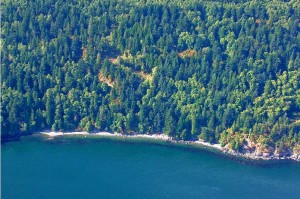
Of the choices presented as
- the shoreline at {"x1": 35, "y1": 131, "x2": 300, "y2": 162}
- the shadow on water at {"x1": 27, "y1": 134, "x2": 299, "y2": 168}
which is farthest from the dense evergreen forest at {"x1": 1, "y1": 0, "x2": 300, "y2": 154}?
the shadow on water at {"x1": 27, "y1": 134, "x2": 299, "y2": 168}

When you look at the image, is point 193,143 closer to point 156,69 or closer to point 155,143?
point 155,143

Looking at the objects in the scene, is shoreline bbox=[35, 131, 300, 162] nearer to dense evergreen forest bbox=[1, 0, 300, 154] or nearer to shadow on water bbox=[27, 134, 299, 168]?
shadow on water bbox=[27, 134, 299, 168]

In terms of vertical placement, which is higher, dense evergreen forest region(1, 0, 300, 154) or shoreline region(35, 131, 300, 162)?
dense evergreen forest region(1, 0, 300, 154)

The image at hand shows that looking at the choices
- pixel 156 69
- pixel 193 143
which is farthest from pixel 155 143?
pixel 156 69

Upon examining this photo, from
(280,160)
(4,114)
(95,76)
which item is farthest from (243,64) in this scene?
(4,114)

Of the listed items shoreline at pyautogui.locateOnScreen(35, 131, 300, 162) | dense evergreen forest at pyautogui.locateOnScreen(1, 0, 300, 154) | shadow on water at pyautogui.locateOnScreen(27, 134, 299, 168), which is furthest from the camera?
dense evergreen forest at pyautogui.locateOnScreen(1, 0, 300, 154)

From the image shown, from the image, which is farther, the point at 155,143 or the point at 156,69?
the point at 156,69

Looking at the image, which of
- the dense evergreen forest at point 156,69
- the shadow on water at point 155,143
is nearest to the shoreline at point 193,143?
the shadow on water at point 155,143

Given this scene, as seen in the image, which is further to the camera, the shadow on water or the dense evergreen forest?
A: the dense evergreen forest

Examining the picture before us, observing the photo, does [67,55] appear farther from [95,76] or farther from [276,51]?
[276,51]
